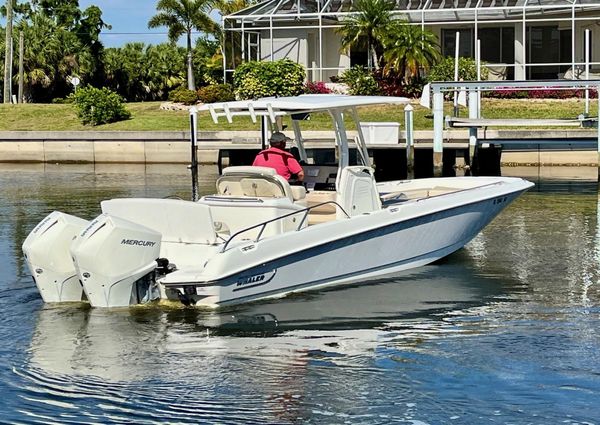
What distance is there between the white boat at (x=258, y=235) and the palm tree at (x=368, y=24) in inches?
957

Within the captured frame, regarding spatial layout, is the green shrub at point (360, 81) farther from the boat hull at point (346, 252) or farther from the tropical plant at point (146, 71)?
the boat hull at point (346, 252)

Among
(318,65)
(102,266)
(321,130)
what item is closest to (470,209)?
(102,266)

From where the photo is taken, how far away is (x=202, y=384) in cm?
838

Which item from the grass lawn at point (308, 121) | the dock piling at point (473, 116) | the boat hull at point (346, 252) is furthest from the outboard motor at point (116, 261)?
the grass lawn at point (308, 121)

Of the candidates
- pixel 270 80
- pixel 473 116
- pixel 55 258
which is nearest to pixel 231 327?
pixel 55 258

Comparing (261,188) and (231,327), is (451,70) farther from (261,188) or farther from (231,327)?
(231,327)

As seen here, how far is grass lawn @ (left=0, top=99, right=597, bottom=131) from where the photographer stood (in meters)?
34.3

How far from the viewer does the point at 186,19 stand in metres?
44.2

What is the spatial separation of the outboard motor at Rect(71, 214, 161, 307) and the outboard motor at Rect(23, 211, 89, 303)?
1.29 feet

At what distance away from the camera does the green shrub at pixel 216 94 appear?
38062 mm

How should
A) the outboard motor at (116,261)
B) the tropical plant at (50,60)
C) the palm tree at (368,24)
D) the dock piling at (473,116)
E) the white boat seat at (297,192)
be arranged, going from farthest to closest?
the tropical plant at (50,60) < the palm tree at (368,24) < the dock piling at (473,116) < the white boat seat at (297,192) < the outboard motor at (116,261)

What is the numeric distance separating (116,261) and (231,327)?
4.05ft

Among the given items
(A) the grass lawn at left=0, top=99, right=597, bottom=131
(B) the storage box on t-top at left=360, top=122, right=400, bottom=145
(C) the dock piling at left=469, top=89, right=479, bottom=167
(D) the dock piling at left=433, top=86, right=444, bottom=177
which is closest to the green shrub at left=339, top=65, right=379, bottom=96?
(A) the grass lawn at left=0, top=99, right=597, bottom=131

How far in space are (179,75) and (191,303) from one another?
48036 mm
